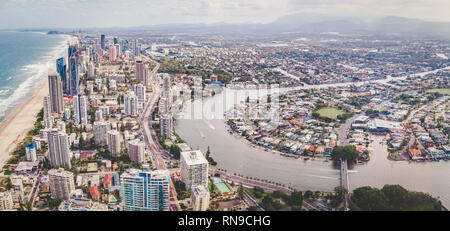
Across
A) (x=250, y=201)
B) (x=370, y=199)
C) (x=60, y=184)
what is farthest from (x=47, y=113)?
(x=370, y=199)

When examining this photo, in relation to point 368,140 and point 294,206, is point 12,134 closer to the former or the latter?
point 294,206

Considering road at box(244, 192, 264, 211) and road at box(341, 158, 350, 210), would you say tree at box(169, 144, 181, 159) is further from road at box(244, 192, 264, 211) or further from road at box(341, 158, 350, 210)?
road at box(341, 158, 350, 210)

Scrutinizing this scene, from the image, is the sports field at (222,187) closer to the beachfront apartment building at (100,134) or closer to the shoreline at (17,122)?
the beachfront apartment building at (100,134)

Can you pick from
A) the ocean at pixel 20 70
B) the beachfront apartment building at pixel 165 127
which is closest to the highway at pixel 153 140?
the beachfront apartment building at pixel 165 127

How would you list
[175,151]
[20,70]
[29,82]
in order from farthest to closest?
[20,70]
[29,82]
[175,151]

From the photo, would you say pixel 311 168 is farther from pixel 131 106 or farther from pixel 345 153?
pixel 131 106

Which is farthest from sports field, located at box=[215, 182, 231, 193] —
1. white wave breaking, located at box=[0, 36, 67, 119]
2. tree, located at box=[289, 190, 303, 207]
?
white wave breaking, located at box=[0, 36, 67, 119]
